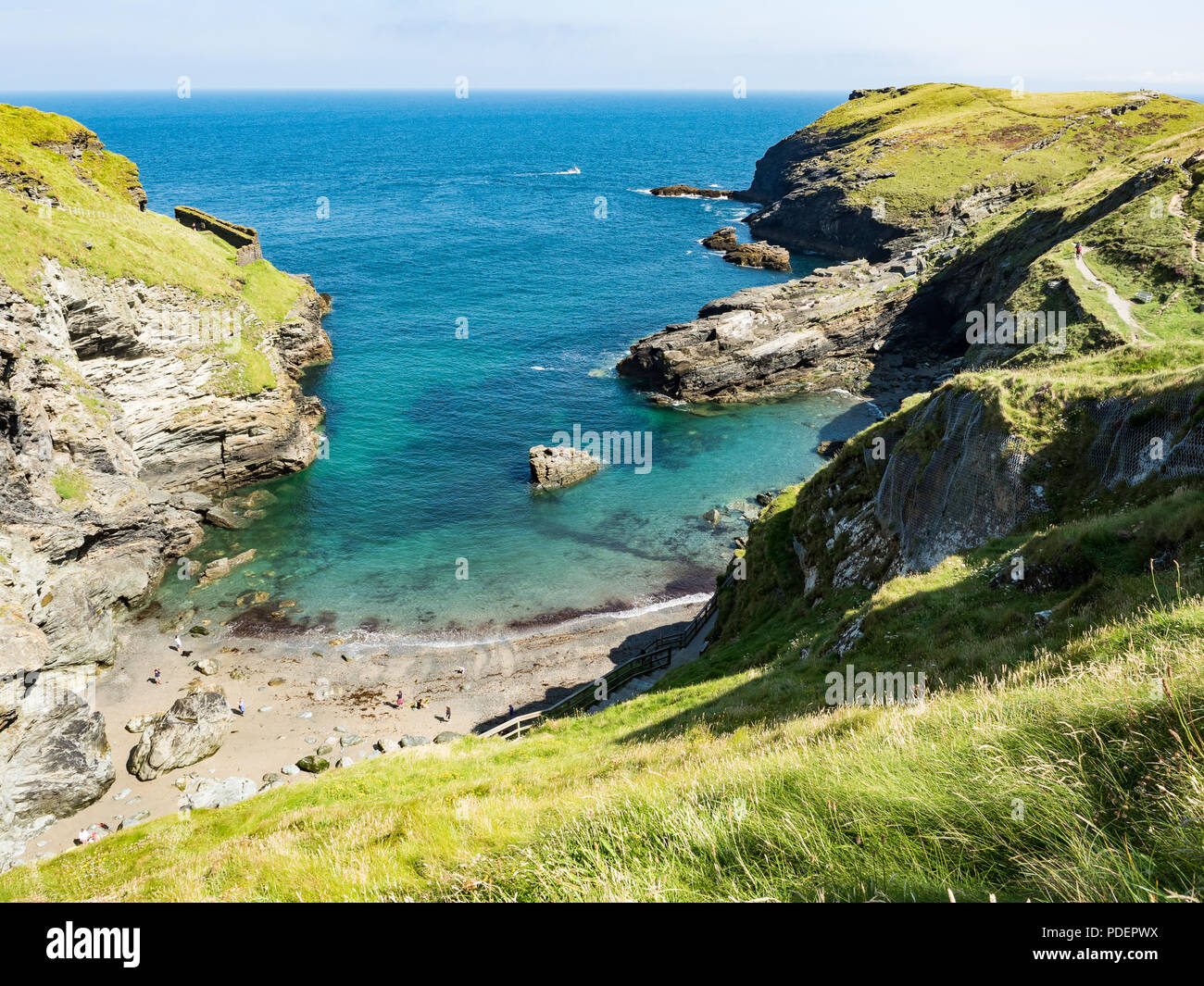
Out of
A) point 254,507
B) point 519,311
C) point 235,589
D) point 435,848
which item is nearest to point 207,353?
point 254,507

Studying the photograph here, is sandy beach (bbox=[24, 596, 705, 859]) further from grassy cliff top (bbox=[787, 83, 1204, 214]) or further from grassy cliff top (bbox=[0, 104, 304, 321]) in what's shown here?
grassy cliff top (bbox=[787, 83, 1204, 214])

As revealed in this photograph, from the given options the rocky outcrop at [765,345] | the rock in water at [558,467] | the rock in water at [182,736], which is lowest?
the rock in water at [182,736]

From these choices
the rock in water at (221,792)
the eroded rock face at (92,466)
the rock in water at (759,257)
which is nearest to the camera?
the rock in water at (221,792)

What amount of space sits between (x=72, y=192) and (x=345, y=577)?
39.3 metres

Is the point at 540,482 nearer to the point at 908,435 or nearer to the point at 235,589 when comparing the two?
the point at 235,589

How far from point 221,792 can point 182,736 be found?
4.72 metres

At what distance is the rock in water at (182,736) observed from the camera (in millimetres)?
34656

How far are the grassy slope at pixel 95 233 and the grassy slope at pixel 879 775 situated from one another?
146 feet

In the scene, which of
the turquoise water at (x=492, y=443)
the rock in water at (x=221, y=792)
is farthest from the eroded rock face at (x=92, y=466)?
the rock in water at (x=221, y=792)

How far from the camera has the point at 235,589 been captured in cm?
4809

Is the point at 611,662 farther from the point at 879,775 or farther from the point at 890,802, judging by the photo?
the point at 890,802

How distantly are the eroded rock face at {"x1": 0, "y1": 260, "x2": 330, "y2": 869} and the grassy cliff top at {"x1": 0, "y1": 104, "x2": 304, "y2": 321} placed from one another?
158 centimetres

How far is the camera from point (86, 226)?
5381cm

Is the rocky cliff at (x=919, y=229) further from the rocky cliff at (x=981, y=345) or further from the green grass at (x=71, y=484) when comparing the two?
the green grass at (x=71, y=484)
